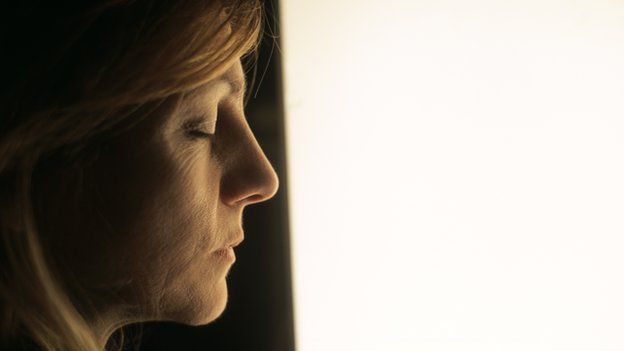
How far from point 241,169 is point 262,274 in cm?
32

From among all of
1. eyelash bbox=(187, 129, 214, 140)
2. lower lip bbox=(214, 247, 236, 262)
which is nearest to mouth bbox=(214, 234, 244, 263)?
lower lip bbox=(214, 247, 236, 262)

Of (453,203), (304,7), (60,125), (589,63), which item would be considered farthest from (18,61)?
(589,63)

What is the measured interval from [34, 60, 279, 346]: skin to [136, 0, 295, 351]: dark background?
219 mm

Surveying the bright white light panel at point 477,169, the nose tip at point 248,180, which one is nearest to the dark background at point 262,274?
the bright white light panel at point 477,169

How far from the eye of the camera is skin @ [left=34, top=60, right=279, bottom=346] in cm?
38

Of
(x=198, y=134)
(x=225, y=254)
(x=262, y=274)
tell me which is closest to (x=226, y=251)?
(x=225, y=254)

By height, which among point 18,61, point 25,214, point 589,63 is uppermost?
point 589,63

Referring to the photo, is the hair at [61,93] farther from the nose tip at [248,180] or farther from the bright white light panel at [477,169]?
the bright white light panel at [477,169]

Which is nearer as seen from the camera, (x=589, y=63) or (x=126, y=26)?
(x=126, y=26)

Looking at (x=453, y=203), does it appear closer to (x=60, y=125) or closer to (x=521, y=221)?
(x=521, y=221)

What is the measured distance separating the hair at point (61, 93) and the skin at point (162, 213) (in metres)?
0.02

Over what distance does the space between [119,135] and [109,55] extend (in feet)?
0.22

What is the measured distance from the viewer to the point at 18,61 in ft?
1.18

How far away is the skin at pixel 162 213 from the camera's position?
377mm
